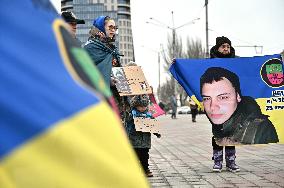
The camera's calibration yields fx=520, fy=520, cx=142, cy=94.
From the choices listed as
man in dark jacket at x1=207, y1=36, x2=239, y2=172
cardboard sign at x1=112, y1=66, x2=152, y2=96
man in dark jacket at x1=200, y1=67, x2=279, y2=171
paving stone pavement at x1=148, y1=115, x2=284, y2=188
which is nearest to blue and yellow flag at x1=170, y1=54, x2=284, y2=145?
man in dark jacket at x1=200, y1=67, x2=279, y2=171

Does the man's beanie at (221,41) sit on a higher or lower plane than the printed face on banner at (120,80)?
higher

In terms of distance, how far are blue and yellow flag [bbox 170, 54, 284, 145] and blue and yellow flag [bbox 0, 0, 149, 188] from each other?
5633 mm

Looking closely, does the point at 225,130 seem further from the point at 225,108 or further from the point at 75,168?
the point at 75,168

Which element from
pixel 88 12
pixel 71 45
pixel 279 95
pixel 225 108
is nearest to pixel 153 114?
pixel 225 108

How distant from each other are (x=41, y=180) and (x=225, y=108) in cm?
585

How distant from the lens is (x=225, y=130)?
6.93 meters

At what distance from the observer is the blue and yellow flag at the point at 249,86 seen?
6977 mm

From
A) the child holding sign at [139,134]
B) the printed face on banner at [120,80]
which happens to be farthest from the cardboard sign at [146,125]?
the printed face on banner at [120,80]

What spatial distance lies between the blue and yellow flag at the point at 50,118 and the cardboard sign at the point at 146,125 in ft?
17.2

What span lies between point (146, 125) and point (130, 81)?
0.99 m

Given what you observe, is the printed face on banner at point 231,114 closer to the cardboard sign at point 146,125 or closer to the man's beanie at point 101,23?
the cardboard sign at point 146,125

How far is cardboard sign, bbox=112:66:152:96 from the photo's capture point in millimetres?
5812

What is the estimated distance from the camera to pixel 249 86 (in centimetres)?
717

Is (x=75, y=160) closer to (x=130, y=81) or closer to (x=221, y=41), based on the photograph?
(x=130, y=81)
